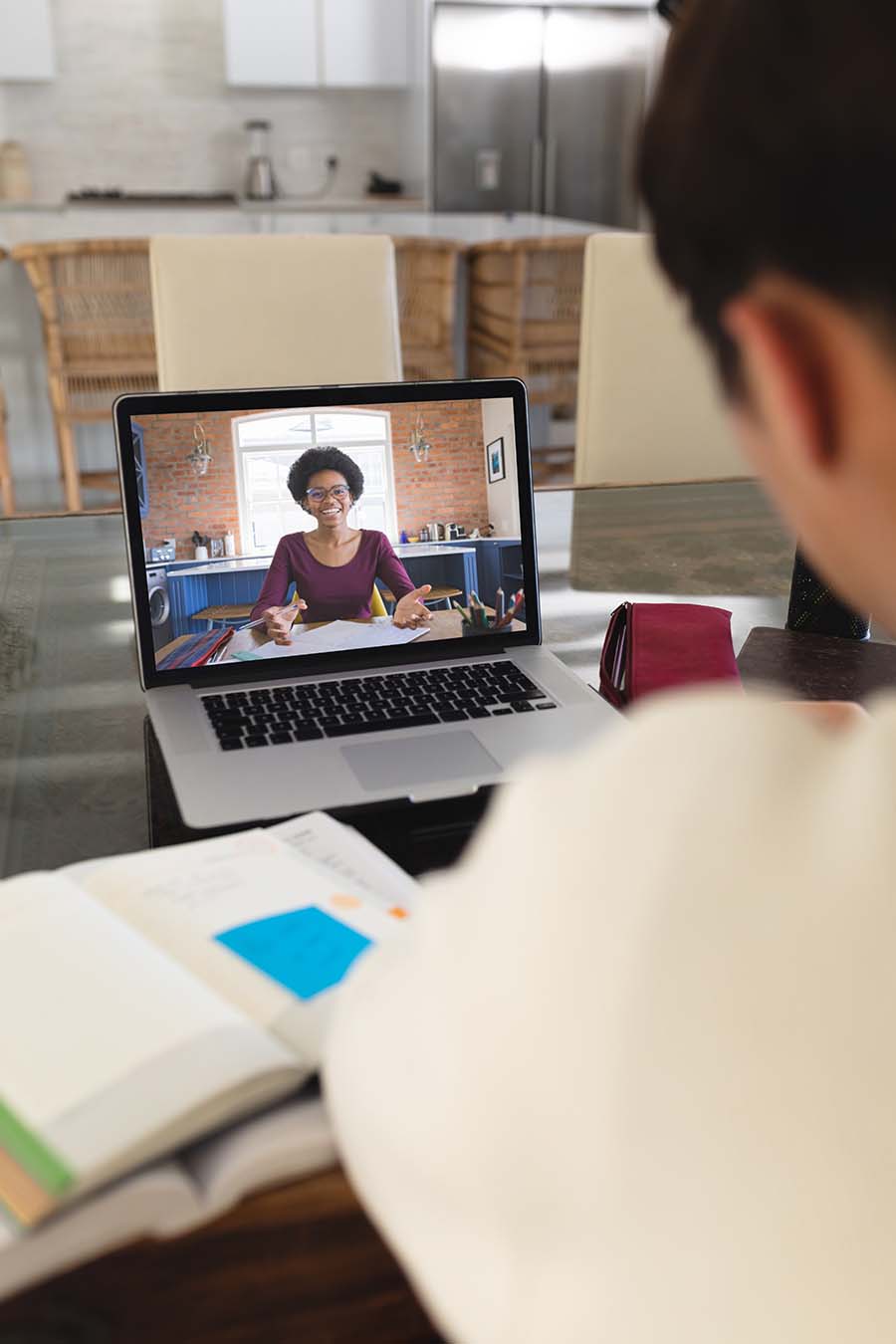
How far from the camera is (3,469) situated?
11.2ft

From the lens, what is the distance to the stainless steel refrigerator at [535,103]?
5465 mm

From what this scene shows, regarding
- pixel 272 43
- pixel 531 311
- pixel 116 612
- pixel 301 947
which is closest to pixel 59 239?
pixel 531 311

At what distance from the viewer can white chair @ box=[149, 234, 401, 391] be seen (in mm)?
2000

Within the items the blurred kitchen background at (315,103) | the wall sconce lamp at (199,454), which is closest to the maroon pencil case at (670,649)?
the wall sconce lamp at (199,454)

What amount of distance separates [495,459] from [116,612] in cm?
46

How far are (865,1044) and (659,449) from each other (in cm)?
196

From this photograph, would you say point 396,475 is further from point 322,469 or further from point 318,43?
point 318,43

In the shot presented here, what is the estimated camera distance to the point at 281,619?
110cm

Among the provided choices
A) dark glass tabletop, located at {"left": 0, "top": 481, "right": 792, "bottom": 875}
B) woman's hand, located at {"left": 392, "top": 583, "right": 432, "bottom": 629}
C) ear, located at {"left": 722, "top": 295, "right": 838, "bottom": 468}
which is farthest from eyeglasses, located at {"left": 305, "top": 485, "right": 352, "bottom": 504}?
ear, located at {"left": 722, "top": 295, "right": 838, "bottom": 468}

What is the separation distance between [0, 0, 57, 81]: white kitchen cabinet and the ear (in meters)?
6.12

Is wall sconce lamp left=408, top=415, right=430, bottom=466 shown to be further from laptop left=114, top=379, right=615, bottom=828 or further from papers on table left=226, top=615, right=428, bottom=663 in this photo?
papers on table left=226, top=615, right=428, bottom=663

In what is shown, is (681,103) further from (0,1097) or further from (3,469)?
(3,469)

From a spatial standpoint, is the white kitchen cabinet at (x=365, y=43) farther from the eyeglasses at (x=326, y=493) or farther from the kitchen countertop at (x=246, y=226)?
the eyeglasses at (x=326, y=493)

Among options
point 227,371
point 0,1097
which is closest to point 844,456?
point 0,1097
